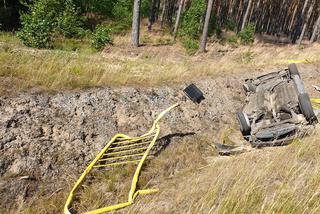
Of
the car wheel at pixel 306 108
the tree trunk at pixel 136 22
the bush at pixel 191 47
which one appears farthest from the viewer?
the bush at pixel 191 47

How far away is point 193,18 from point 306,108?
17.6 metres

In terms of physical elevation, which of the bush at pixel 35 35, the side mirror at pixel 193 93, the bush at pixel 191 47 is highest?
the bush at pixel 35 35

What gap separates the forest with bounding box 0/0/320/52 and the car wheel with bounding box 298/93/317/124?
35.7ft

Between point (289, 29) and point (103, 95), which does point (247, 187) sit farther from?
point (289, 29)

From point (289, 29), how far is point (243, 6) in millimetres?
10109

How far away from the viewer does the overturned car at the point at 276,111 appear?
20.2 feet

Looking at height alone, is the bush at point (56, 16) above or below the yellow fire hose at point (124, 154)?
above

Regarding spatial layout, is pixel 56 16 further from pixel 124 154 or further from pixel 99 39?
pixel 124 154

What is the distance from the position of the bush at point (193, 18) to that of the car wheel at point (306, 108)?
17.0m

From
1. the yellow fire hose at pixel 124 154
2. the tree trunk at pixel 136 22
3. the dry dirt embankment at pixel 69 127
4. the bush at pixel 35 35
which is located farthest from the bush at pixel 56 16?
the yellow fire hose at pixel 124 154

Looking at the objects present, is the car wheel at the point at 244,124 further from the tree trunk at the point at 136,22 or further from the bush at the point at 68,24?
the bush at the point at 68,24

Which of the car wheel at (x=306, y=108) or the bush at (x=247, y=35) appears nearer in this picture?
the car wheel at (x=306, y=108)

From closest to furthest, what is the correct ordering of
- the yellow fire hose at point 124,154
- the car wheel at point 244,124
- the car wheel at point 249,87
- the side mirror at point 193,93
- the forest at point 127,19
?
the yellow fire hose at point 124,154, the car wheel at point 244,124, the side mirror at point 193,93, the car wheel at point 249,87, the forest at point 127,19

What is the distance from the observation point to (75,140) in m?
5.02
